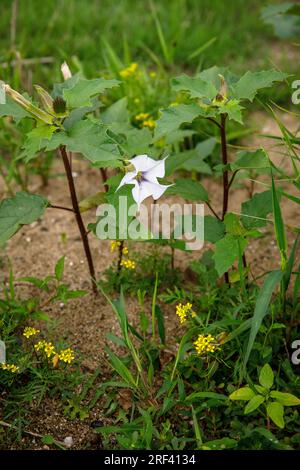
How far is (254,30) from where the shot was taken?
12.6ft

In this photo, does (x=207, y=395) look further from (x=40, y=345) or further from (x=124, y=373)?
(x=40, y=345)

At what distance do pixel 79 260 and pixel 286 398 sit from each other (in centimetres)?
107

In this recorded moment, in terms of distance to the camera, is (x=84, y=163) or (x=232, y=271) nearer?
(x=232, y=271)

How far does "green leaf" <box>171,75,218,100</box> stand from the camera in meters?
1.96

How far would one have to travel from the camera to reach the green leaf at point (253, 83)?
1.93 m

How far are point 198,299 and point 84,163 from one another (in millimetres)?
1144

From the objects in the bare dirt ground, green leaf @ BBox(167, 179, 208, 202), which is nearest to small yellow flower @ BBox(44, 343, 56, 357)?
the bare dirt ground

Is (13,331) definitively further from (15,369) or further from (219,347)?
(219,347)

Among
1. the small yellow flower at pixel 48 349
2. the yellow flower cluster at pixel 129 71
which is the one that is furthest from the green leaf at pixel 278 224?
the yellow flower cluster at pixel 129 71

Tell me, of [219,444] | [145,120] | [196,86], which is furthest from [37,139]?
[145,120]

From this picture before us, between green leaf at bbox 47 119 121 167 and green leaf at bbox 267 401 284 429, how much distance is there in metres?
0.80

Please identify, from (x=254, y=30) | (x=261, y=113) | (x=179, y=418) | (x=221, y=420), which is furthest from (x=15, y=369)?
(x=254, y=30)

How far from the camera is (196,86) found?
1.98 metres

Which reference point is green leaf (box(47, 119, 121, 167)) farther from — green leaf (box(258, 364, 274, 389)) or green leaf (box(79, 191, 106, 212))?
green leaf (box(258, 364, 274, 389))
